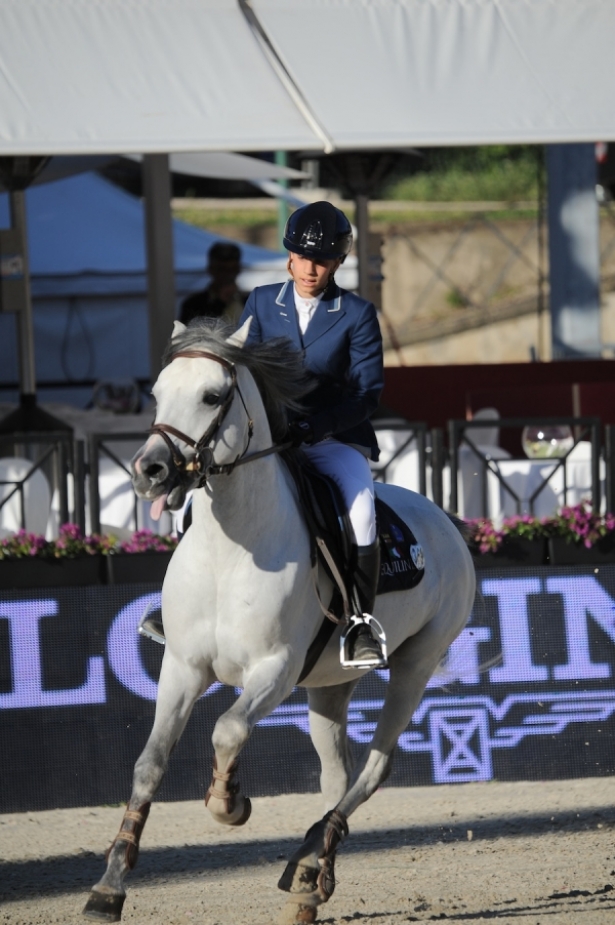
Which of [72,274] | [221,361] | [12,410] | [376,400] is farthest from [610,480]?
[72,274]

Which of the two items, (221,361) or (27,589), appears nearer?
(221,361)

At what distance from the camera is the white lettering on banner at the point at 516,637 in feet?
23.2

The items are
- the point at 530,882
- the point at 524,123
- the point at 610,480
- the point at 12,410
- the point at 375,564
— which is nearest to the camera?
the point at 375,564

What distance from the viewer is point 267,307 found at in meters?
4.98

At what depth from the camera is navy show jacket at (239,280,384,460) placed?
4.96 m

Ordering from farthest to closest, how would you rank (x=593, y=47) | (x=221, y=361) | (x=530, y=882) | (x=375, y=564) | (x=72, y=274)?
(x=72, y=274), (x=593, y=47), (x=530, y=882), (x=375, y=564), (x=221, y=361)

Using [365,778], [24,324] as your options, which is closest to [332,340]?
[365,778]

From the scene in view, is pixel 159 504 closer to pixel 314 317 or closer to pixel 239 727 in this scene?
pixel 239 727

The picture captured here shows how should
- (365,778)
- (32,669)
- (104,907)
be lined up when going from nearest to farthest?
(104,907) < (365,778) < (32,669)

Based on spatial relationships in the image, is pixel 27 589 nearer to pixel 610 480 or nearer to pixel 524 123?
pixel 610 480

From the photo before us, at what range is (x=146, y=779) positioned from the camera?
4.37 meters

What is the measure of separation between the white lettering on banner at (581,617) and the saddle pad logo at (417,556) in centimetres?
193

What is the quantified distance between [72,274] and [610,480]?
10.5 metres

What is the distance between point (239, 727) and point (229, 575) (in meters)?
0.49
